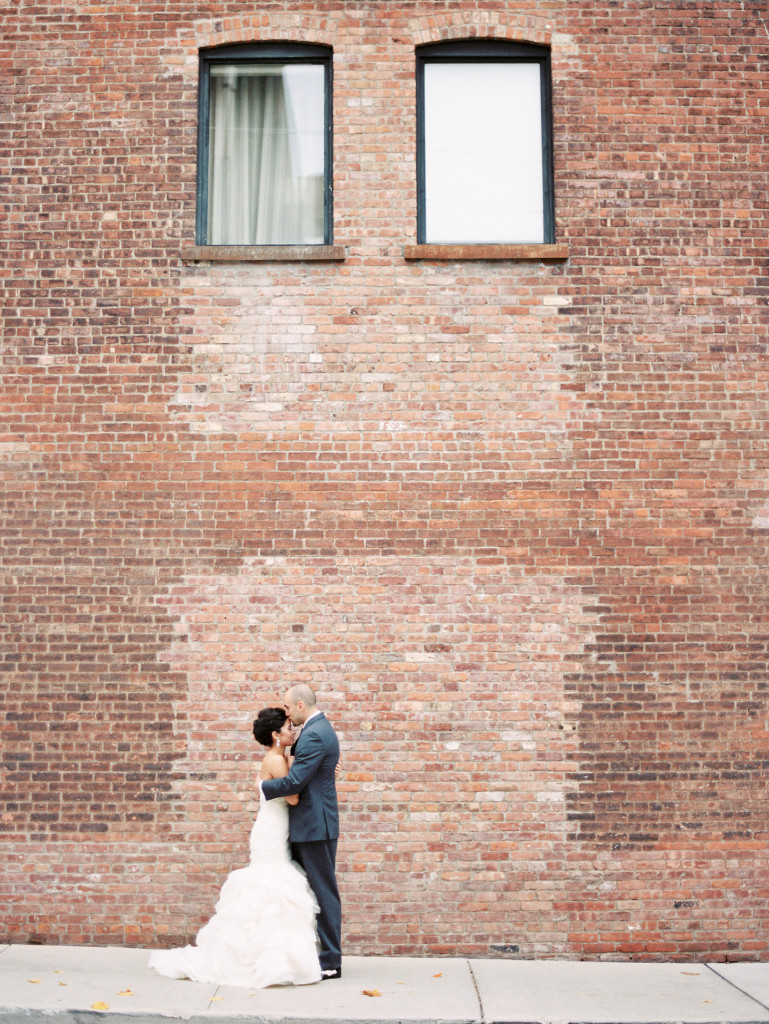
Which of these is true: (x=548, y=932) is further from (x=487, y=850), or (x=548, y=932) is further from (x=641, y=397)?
(x=641, y=397)

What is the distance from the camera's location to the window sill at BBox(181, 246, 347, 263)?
7.59 metres

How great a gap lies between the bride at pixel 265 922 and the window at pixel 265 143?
4.07 meters

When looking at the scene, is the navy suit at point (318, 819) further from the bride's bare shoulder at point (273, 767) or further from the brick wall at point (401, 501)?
the brick wall at point (401, 501)

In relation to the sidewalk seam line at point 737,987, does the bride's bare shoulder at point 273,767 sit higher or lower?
higher

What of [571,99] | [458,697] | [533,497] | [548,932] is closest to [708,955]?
[548,932]

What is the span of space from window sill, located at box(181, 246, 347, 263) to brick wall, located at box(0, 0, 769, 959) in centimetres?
10

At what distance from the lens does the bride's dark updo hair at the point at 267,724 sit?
6285 mm

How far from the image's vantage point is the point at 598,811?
23.5 feet

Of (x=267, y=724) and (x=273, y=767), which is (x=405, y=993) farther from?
(x=267, y=724)

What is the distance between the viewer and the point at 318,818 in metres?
6.30

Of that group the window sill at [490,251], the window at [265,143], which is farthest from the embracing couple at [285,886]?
the window at [265,143]

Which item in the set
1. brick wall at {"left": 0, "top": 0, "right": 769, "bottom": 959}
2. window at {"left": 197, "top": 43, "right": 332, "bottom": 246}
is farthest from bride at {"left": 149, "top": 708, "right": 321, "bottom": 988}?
window at {"left": 197, "top": 43, "right": 332, "bottom": 246}

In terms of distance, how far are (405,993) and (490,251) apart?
5.39 m

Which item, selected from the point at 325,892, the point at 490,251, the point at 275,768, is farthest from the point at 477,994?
the point at 490,251
